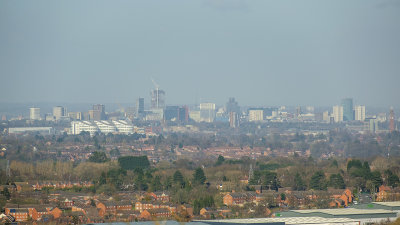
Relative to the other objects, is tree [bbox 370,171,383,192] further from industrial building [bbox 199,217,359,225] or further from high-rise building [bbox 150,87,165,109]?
high-rise building [bbox 150,87,165,109]

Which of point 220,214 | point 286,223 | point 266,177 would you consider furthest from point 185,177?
point 286,223

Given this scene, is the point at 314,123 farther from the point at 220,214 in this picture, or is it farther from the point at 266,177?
the point at 220,214

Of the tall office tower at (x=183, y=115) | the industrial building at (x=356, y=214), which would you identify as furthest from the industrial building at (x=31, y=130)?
the industrial building at (x=356, y=214)

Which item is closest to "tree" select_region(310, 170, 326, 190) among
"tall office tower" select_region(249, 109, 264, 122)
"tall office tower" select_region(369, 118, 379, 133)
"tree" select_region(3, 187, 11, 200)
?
"tree" select_region(3, 187, 11, 200)

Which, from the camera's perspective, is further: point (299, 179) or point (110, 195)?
point (299, 179)

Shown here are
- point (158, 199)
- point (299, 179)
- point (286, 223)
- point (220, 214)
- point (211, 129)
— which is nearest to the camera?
point (286, 223)

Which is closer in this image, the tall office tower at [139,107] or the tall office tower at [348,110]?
the tall office tower at [348,110]

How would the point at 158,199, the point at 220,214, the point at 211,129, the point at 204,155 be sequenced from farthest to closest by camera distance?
the point at 211,129
the point at 204,155
the point at 158,199
the point at 220,214

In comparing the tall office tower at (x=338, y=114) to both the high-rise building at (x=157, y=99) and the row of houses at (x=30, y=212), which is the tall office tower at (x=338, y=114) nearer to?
the high-rise building at (x=157, y=99)
